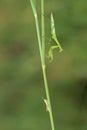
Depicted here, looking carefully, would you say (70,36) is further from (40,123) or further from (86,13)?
(40,123)

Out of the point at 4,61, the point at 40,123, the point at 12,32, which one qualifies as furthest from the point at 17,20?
the point at 40,123

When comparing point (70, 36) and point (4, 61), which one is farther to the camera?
point (4, 61)

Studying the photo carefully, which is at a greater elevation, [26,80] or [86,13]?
[86,13]

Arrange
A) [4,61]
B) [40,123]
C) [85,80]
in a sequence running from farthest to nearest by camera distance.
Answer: [4,61] → [85,80] → [40,123]

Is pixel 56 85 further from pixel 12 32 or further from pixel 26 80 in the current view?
pixel 12 32

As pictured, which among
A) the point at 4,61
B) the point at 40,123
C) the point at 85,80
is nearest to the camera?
the point at 40,123

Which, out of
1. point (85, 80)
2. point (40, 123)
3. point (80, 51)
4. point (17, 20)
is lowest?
point (40, 123)
